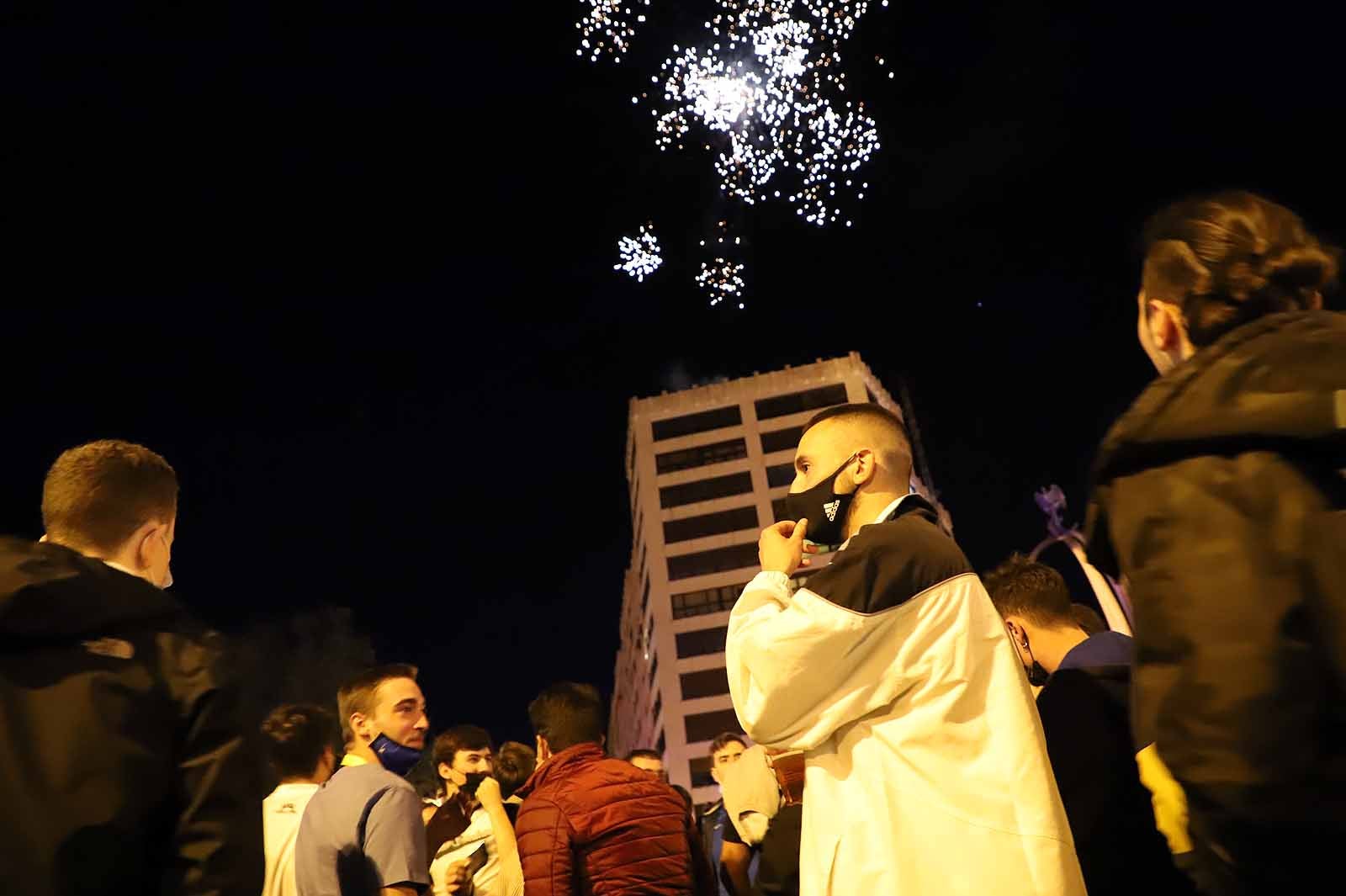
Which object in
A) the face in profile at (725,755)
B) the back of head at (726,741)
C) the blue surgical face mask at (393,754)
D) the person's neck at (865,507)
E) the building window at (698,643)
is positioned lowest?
the face in profile at (725,755)

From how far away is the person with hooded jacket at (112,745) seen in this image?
1922mm

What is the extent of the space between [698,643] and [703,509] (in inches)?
334

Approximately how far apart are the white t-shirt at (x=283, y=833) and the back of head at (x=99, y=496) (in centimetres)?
165

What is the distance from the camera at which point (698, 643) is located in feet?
173

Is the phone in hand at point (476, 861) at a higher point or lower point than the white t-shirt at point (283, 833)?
lower

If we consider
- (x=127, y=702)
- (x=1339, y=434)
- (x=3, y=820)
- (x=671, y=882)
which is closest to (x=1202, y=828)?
(x=1339, y=434)

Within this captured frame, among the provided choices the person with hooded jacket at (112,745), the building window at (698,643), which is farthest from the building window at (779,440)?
the person with hooded jacket at (112,745)

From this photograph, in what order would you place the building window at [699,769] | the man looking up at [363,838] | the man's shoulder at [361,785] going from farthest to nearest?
the building window at [699,769]
the man's shoulder at [361,785]
the man looking up at [363,838]

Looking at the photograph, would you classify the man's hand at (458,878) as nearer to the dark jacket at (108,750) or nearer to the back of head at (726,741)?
the dark jacket at (108,750)

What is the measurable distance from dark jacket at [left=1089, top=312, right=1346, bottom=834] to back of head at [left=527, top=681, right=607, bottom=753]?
10.0 feet

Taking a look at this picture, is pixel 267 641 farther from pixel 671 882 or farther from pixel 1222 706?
pixel 1222 706

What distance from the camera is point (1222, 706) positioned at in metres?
1.27

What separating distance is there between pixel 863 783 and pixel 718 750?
14.1 ft

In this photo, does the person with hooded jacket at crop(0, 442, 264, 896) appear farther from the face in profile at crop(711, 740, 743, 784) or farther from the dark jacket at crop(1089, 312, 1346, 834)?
the face in profile at crop(711, 740, 743, 784)
